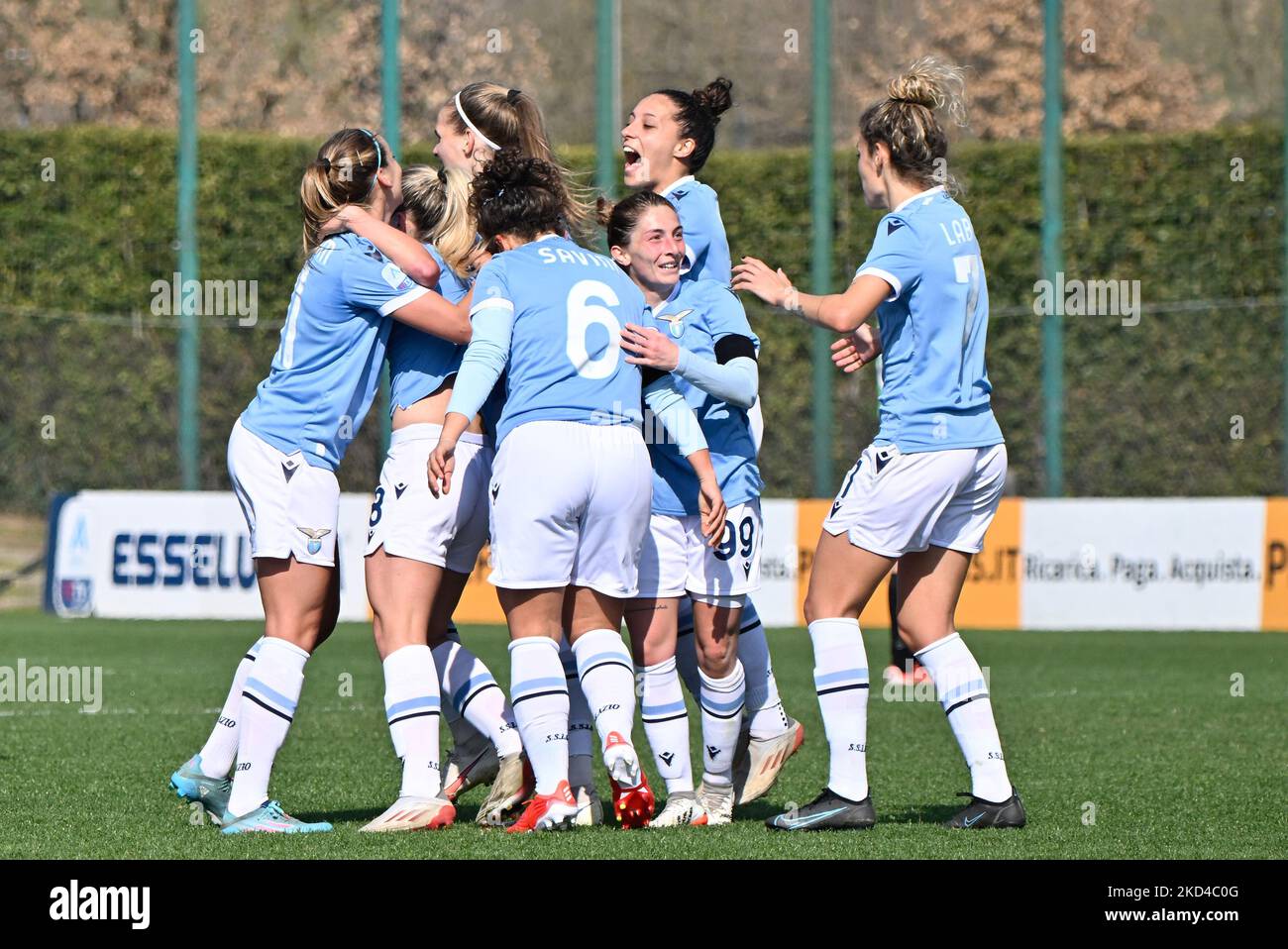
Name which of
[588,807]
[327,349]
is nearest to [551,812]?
[588,807]

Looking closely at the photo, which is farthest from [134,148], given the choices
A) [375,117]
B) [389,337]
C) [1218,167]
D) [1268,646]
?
[389,337]

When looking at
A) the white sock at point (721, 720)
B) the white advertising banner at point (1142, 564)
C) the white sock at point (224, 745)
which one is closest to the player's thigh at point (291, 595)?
the white sock at point (224, 745)

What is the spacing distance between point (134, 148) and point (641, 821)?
17.0 metres

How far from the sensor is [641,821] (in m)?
5.36

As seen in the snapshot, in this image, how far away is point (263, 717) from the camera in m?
5.40

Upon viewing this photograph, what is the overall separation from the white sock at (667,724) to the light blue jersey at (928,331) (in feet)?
3.28

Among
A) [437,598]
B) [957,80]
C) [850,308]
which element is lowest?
[437,598]

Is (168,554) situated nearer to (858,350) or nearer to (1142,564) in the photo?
(1142,564)

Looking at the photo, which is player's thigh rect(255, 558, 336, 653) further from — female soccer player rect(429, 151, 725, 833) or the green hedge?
the green hedge

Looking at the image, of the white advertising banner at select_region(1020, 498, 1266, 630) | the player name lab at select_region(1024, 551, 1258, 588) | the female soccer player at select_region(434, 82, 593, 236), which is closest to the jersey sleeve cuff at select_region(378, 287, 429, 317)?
the female soccer player at select_region(434, 82, 593, 236)

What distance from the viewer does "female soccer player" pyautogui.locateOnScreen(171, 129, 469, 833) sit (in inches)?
213
